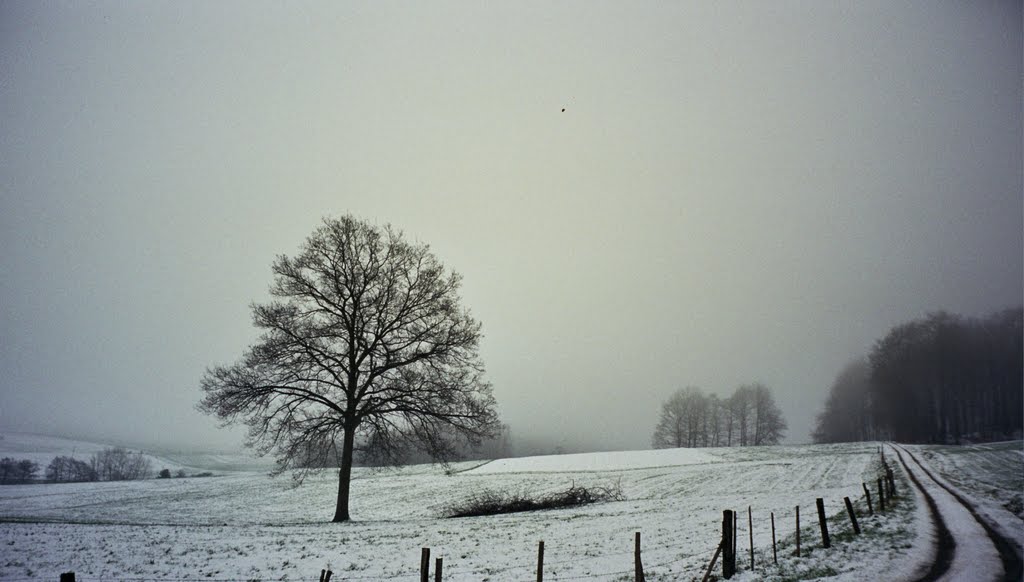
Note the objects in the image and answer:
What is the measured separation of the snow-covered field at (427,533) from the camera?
40.8ft

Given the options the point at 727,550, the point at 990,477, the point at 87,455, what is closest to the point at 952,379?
the point at 990,477

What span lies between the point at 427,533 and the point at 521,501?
32.8ft

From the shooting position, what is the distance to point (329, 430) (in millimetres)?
21922

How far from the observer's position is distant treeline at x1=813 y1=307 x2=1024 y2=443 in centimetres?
6838

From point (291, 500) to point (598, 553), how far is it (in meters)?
22.8

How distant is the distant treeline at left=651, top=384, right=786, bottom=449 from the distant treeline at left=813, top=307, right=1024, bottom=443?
766 inches

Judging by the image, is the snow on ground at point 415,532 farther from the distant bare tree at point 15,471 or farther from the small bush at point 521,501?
the distant bare tree at point 15,471

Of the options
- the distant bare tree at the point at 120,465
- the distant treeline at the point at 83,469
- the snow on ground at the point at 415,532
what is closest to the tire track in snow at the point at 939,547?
the snow on ground at the point at 415,532

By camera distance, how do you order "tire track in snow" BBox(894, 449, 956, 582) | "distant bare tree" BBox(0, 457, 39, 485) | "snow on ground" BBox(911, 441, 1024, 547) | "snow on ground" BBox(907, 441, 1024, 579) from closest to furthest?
"tire track in snow" BBox(894, 449, 956, 582) → "snow on ground" BBox(907, 441, 1024, 579) → "snow on ground" BBox(911, 441, 1024, 547) → "distant bare tree" BBox(0, 457, 39, 485)

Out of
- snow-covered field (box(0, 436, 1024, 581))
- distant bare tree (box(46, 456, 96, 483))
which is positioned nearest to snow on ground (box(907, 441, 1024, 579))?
snow-covered field (box(0, 436, 1024, 581))

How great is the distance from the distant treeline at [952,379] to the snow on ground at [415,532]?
51764mm

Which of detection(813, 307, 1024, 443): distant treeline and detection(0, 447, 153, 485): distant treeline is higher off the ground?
detection(813, 307, 1024, 443): distant treeline

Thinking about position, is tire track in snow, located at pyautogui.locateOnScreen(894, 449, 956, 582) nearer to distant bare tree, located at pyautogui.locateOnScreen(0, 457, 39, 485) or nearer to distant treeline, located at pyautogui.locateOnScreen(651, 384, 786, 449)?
distant treeline, located at pyautogui.locateOnScreen(651, 384, 786, 449)

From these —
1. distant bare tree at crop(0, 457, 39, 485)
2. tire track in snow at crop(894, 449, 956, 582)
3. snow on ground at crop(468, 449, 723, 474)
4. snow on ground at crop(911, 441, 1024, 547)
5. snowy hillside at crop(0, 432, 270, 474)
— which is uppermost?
tire track in snow at crop(894, 449, 956, 582)
